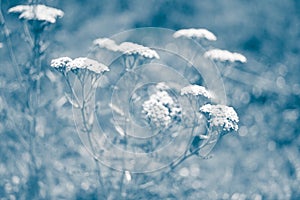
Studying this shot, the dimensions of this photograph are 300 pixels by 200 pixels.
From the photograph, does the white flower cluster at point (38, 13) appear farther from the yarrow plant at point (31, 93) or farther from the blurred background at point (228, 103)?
the blurred background at point (228, 103)

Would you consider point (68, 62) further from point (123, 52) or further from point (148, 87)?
point (148, 87)

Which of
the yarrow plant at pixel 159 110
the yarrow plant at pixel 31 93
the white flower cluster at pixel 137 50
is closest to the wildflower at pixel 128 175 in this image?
the yarrow plant at pixel 159 110

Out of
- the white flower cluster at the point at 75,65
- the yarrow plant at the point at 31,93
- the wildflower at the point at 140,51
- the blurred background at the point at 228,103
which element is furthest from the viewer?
the blurred background at the point at 228,103

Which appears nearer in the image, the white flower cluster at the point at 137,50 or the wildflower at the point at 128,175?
the white flower cluster at the point at 137,50

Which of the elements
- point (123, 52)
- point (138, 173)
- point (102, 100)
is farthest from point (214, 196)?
point (123, 52)

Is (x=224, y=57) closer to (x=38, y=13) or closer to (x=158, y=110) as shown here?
(x=158, y=110)

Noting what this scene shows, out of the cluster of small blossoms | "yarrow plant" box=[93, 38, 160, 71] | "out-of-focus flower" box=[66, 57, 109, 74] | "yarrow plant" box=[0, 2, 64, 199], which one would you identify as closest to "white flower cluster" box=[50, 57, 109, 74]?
"out-of-focus flower" box=[66, 57, 109, 74]
